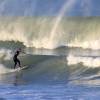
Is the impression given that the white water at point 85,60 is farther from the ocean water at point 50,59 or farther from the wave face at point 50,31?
the wave face at point 50,31

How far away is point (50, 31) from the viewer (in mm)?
26516

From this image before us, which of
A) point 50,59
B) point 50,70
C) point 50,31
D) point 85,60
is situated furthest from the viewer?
point 50,31

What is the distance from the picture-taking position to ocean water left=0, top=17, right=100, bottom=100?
46.5 ft

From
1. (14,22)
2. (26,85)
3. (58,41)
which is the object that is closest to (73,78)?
(26,85)

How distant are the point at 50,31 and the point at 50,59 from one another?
19.3ft

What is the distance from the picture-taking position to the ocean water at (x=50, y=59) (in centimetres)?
1416

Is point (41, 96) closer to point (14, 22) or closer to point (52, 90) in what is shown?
point (52, 90)

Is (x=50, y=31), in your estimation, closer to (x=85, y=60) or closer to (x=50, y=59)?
(x=50, y=59)

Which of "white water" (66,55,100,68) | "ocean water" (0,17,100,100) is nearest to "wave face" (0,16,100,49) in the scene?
"ocean water" (0,17,100,100)

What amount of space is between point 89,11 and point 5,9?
477 cm

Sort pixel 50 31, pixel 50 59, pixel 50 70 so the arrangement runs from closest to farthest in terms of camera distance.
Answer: pixel 50 70, pixel 50 59, pixel 50 31

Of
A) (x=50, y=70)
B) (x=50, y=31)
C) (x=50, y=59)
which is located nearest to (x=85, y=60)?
(x=50, y=70)

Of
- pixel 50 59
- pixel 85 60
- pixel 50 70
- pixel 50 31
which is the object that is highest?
pixel 50 31

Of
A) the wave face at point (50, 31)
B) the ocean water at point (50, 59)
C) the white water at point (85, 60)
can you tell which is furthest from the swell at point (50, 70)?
the wave face at point (50, 31)
